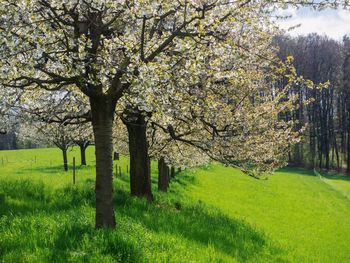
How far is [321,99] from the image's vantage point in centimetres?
7512

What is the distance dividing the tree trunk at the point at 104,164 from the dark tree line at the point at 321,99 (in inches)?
2560

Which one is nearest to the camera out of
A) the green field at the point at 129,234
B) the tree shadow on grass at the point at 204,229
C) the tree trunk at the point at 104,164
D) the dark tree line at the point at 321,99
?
the green field at the point at 129,234

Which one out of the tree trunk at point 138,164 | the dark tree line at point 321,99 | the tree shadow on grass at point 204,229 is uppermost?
the dark tree line at point 321,99

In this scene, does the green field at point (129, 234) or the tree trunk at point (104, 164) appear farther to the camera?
the tree trunk at point (104, 164)

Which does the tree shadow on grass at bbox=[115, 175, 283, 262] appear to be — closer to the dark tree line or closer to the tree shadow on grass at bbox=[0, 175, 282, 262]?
the tree shadow on grass at bbox=[0, 175, 282, 262]

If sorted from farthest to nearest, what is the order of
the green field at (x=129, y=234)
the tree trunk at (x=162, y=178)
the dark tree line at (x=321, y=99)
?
the dark tree line at (x=321, y=99)
the tree trunk at (x=162, y=178)
the green field at (x=129, y=234)

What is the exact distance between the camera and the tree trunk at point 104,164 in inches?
356

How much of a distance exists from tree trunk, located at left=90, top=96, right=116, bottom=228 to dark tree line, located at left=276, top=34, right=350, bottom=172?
6503 cm

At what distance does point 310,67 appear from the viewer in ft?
245

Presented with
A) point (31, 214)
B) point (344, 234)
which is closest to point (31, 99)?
point (31, 214)

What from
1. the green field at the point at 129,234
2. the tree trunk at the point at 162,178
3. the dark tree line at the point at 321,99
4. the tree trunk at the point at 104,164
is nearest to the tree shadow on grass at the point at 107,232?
the green field at the point at 129,234

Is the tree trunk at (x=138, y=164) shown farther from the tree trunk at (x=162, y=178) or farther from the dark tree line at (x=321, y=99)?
the dark tree line at (x=321, y=99)

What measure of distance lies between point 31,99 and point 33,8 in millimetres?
6185

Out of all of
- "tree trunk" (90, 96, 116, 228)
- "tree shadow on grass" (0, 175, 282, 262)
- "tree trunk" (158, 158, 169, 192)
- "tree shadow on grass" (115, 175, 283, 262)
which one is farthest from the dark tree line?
"tree trunk" (90, 96, 116, 228)
